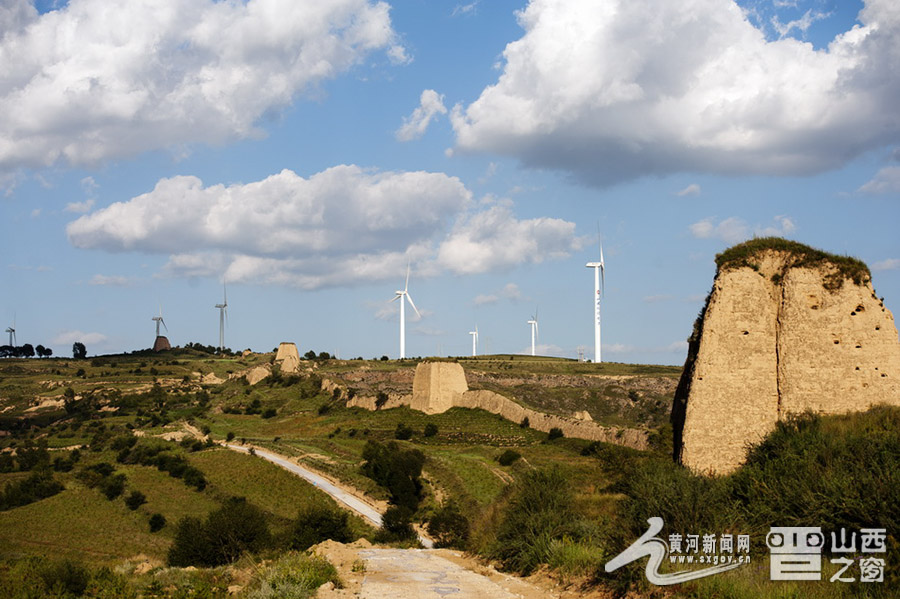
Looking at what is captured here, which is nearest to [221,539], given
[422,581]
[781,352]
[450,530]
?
[450,530]

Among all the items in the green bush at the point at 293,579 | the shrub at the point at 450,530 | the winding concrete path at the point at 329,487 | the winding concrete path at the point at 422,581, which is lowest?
the winding concrete path at the point at 329,487

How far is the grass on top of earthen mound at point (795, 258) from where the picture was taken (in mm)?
17859

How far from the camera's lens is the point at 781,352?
17766 mm

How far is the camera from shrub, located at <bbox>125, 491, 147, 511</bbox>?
58.1 m

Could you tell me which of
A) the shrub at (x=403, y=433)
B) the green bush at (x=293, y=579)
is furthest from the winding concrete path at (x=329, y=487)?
the green bush at (x=293, y=579)

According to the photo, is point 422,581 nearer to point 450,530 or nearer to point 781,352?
point 781,352

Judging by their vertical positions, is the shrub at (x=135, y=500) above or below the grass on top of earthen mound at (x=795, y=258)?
below

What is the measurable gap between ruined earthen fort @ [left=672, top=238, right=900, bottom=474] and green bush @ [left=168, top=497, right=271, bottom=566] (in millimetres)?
20259

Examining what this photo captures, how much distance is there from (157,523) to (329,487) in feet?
39.7

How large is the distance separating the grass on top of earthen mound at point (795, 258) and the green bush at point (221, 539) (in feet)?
71.2

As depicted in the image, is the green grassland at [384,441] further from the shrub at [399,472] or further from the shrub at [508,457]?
the shrub at [508,457]

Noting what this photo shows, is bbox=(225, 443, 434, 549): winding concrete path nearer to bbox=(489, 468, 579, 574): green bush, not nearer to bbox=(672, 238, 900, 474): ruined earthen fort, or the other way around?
bbox=(489, 468, 579, 574): green bush

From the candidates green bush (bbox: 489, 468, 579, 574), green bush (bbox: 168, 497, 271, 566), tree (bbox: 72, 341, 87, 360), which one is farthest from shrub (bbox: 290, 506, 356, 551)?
tree (bbox: 72, 341, 87, 360)

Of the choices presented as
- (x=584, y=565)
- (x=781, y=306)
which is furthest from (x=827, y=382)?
(x=584, y=565)
